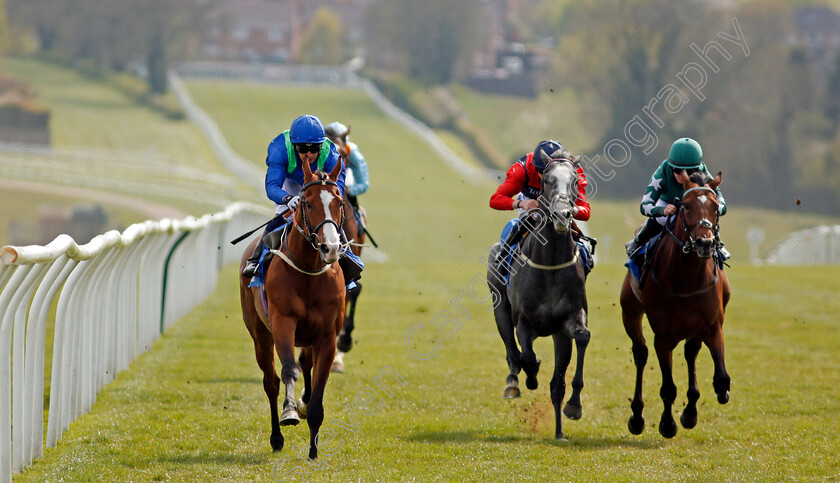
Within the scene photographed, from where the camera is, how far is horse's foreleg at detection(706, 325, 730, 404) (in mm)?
7270

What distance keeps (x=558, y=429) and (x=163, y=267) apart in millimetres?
5855

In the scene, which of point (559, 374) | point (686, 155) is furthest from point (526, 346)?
point (686, 155)

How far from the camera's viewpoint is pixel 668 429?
754 centimetres

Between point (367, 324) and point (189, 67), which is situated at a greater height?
point (189, 67)

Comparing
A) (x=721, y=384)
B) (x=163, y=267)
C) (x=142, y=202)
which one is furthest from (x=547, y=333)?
(x=142, y=202)

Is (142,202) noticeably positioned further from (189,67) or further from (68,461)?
(189,67)

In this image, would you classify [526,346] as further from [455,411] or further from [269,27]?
[269,27]

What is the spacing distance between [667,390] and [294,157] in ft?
9.63

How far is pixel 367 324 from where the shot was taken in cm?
1385

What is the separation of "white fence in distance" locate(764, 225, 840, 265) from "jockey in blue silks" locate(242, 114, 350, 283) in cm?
2432

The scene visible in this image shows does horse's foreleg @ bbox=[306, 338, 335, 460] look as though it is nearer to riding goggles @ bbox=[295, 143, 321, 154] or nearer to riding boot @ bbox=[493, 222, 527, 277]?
riding goggles @ bbox=[295, 143, 321, 154]

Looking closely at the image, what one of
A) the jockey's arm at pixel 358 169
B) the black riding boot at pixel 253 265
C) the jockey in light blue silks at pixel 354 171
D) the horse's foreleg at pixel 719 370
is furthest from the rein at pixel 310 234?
the jockey's arm at pixel 358 169

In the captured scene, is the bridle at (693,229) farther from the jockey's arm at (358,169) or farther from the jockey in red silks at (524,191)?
the jockey's arm at (358,169)

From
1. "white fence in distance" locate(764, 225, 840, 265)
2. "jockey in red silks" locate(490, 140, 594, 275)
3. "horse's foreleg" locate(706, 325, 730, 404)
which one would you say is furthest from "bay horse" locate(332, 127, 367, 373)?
"white fence in distance" locate(764, 225, 840, 265)
